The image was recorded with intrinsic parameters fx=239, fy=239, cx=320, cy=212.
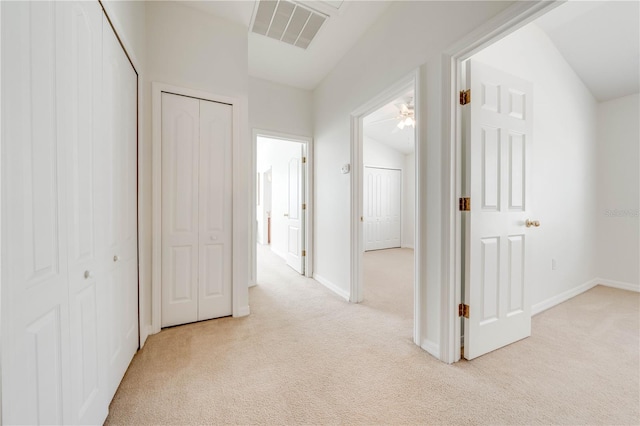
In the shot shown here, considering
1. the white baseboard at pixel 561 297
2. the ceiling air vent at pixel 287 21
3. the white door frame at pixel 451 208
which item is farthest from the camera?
the white baseboard at pixel 561 297

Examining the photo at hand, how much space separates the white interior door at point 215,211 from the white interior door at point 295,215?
61.4 inches

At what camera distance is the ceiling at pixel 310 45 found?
2.14m

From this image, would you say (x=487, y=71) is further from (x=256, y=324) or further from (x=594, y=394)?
(x=256, y=324)

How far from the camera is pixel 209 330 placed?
207 centimetres

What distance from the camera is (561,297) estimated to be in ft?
8.82

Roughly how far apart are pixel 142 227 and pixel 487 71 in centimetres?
285

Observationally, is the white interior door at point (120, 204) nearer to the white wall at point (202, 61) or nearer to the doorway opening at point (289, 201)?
the white wall at point (202, 61)

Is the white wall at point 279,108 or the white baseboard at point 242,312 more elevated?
the white wall at point 279,108

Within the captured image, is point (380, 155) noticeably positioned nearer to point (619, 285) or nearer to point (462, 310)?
point (619, 285)

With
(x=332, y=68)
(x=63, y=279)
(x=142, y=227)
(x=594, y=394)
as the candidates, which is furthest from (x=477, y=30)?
(x=142, y=227)

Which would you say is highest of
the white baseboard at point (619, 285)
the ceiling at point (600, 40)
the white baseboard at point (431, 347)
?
the ceiling at point (600, 40)

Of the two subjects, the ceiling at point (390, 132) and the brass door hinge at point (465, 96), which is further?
the ceiling at point (390, 132)

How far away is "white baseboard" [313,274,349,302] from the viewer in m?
2.84

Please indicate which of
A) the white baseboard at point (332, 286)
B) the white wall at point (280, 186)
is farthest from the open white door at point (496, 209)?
the white wall at point (280, 186)
